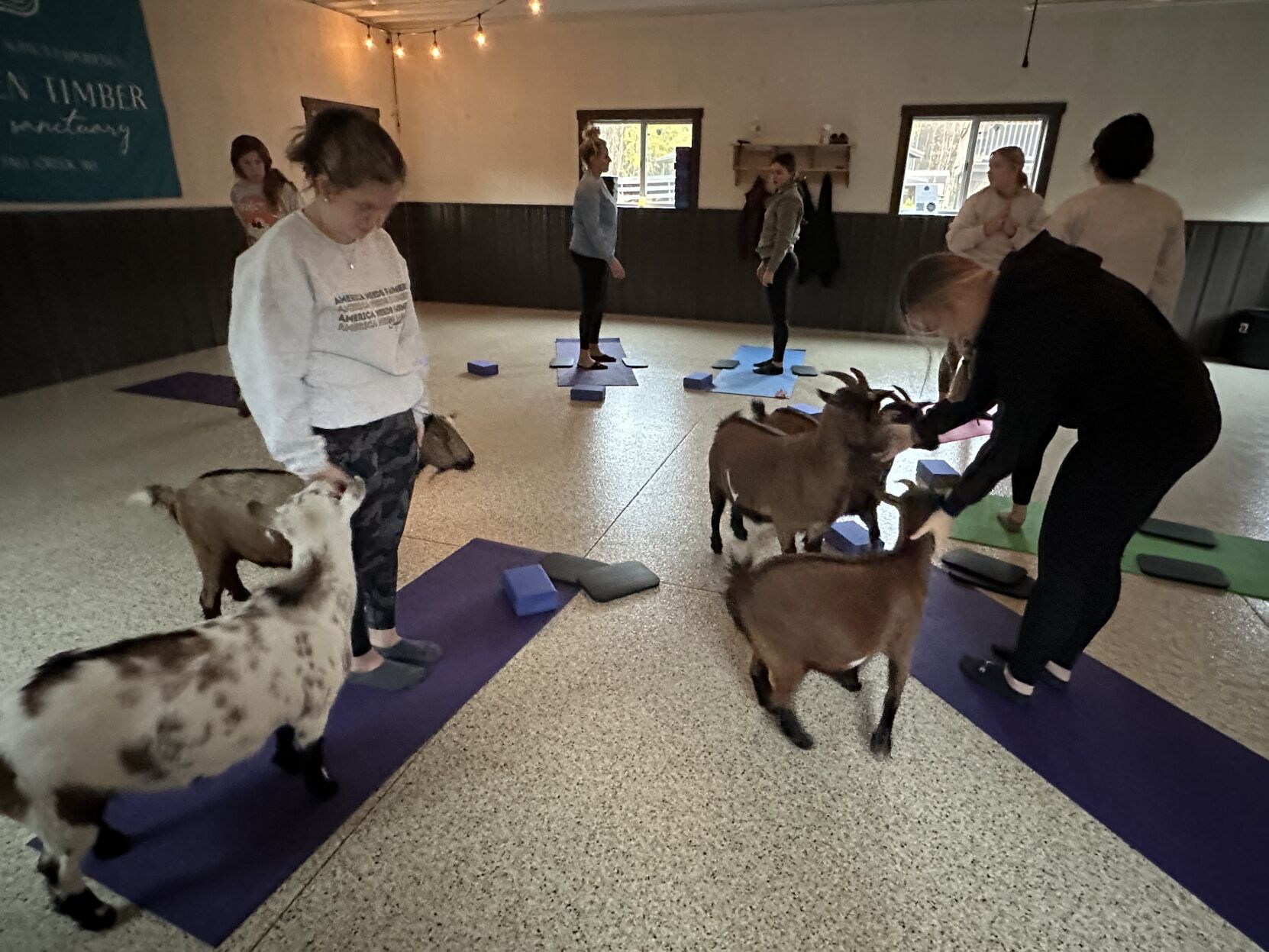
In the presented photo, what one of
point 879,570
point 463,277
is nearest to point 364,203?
point 879,570

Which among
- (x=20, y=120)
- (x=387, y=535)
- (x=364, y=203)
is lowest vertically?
(x=387, y=535)

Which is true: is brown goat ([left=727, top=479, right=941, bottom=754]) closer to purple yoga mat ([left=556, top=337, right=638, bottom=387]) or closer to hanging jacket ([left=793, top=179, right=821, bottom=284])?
purple yoga mat ([left=556, top=337, right=638, bottom=387])

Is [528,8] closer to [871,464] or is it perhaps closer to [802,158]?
[802,158]

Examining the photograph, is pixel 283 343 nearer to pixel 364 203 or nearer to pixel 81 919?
pixel 364 203

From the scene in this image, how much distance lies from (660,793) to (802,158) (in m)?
7.83

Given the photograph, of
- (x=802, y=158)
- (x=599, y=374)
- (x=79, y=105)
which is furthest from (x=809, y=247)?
(x=79, y=105)

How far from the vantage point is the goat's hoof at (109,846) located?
1.75 metres

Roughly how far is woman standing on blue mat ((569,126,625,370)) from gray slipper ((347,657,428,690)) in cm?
428

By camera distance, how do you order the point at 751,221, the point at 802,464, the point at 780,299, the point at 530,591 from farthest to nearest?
1. the point at 751,221
2. the point at 780,299
3. the point at 530,591
4. the point at 802,464

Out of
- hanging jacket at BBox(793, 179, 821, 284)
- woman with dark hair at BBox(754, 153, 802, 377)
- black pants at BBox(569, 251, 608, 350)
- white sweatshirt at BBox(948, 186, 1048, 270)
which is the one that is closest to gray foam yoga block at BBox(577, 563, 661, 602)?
white sweatshirt at BBox(948, 186, 1048, 270)

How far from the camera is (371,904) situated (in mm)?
1685

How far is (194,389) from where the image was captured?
5812 mm

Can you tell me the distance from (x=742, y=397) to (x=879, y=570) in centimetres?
392

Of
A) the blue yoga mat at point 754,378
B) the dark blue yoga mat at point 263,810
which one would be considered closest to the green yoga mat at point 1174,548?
the dark blue yoga mat at point 263,810
